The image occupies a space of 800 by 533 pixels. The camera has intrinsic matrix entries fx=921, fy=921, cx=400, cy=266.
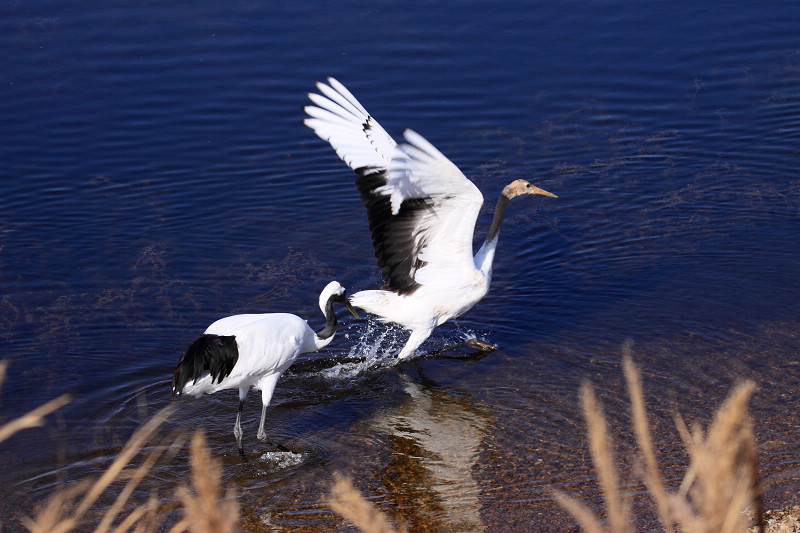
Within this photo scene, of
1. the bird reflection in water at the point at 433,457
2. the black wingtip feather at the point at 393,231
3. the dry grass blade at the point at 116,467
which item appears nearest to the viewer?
the dry grass blade at the point at 116,467

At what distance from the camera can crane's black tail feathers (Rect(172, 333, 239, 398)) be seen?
5.48 metres

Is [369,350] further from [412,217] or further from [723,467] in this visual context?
[723,467]

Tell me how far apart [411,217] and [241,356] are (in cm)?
148

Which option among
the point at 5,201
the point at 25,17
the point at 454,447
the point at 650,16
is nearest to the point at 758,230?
the point at 454,447

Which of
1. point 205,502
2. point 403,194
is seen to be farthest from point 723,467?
point 403,194

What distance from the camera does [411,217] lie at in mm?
6172

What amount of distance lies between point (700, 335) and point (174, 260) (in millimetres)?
4457

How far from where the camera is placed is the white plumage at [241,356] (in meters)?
5.50

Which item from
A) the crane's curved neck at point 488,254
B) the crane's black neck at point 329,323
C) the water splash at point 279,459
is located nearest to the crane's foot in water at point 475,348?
the crane's curved neck at point 488,254

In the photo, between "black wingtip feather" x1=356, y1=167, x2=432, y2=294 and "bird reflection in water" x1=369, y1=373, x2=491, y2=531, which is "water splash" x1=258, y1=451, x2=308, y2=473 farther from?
"black wingtip feather" x1=356, y1=167, x2=432, y2=294

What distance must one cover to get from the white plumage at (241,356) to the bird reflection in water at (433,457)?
2.54ft

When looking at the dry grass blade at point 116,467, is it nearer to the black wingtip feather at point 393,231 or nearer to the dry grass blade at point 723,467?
the dry grass blade at point 723,467

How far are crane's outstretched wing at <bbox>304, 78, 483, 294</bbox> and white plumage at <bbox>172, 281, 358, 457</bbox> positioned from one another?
928mm

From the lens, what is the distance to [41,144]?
9.98m
